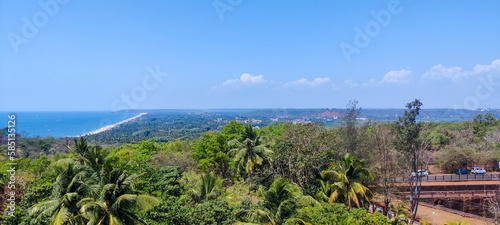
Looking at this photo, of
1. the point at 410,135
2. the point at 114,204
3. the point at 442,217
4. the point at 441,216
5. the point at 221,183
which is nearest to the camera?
the point at 114,204

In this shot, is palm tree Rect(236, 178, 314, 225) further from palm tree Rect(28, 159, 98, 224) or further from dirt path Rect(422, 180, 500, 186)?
dirt path Rect(422, 180, 500, 186)

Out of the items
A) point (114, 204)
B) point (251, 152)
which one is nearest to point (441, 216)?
point (251, 152)

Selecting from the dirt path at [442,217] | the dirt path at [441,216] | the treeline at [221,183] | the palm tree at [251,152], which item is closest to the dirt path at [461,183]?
the dirt path at [441,216]

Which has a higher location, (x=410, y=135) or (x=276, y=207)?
(x=410, y=135)

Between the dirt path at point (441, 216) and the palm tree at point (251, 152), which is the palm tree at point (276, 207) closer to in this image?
the palm tree at point (251, 152)

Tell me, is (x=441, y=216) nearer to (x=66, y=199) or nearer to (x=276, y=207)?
(x=276, y=207)

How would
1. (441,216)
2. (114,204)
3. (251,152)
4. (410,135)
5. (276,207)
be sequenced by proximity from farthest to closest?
(441,216), (251,152), (410,135), (276,207), (114,204)

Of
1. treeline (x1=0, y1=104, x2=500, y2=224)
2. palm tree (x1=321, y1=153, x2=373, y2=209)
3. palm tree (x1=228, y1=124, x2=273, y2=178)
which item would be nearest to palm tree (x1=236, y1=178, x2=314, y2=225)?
treeline (x1=0, y1=104, x2=500, y2=224)
